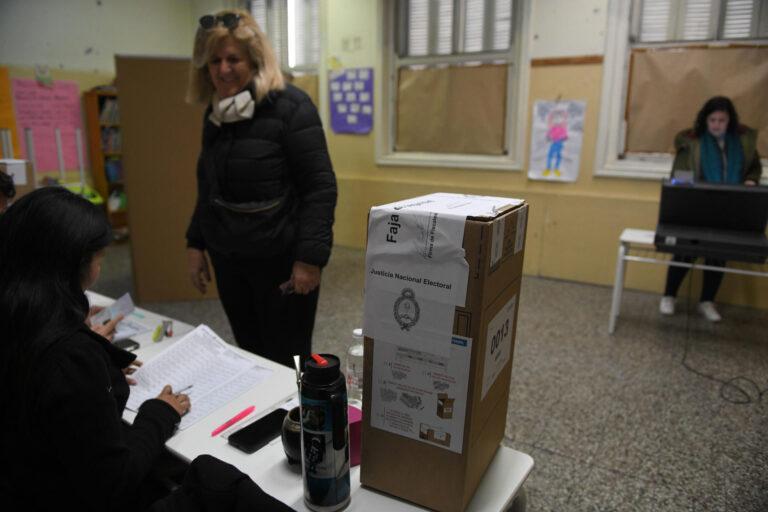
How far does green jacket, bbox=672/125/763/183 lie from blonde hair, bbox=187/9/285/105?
273cm

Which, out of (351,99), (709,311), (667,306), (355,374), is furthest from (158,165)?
(709,311)

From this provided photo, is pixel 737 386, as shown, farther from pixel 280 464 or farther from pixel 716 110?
pixel 280 464

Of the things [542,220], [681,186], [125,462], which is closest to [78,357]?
[125,462]

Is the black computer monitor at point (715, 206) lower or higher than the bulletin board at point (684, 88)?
lower

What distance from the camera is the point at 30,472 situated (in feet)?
2.64

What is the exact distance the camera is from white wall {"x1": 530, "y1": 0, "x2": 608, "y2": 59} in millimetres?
3535

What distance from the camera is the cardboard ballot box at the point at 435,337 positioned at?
71 cm

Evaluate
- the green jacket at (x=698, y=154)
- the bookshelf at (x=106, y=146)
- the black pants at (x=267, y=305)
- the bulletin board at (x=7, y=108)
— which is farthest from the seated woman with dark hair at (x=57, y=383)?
Result: the bulletin board at (x=7, y=108)

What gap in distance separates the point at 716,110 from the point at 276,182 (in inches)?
112

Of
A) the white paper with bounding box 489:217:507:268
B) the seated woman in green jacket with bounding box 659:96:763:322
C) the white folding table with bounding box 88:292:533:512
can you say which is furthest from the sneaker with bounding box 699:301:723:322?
the white paper with bounding box 489:217:507:268

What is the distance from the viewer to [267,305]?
5.33 feet

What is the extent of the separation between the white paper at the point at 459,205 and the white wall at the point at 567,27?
10.8 ft

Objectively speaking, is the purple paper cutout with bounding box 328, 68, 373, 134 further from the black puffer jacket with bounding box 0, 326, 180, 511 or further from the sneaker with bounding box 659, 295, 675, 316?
the black puffer jacket with bounding box 0, 326, 180, 511

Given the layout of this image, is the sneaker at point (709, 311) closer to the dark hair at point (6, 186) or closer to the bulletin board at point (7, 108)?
the dark hair at point (6, 186)
